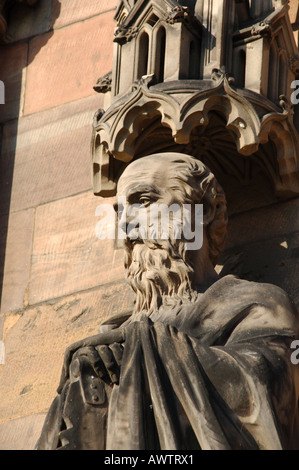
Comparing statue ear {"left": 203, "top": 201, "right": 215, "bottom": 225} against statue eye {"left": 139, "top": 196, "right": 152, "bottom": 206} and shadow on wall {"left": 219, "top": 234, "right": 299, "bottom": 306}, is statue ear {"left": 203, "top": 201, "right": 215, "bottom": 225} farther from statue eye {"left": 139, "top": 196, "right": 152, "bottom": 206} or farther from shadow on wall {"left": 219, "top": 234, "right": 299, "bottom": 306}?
shadow on wall {"left": 219, "top": 234, "right": 299, "bottom": 306}

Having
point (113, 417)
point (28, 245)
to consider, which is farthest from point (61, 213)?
point (113, 417)

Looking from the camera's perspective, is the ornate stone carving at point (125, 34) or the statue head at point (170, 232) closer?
the statue head at point (170, 232)

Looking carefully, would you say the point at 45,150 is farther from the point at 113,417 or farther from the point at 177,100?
the point at 113,417

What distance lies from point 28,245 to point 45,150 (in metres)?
0.49

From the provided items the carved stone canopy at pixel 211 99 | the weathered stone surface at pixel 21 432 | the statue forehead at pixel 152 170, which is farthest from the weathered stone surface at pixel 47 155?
the weathered stone surface at pixel 21 432

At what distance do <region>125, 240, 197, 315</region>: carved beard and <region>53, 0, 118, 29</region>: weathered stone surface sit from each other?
1.81 m

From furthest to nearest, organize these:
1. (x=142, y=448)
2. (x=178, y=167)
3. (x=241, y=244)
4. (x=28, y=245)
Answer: (x=28, y=245) < (x=241, y=244) < (x=178, y=167) < (x=142, y=448)

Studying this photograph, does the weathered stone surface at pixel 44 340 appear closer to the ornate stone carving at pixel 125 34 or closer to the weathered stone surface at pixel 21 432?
the weathered stone surface at pixel 21 432

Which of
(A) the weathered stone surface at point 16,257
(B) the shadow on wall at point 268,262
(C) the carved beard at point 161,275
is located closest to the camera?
(C) the carved beard at point 161,275

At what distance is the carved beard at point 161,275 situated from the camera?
20.2ft

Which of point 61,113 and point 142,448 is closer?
point 142,448

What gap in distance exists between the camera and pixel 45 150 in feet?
24.6

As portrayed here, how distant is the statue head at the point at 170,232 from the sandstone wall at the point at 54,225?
41 cm

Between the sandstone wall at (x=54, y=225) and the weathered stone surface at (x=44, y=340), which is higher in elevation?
the sandstone wall at (x=54, y=225)
